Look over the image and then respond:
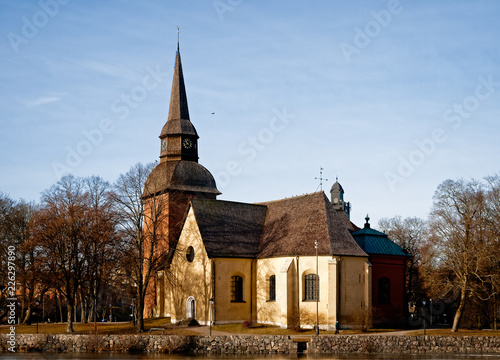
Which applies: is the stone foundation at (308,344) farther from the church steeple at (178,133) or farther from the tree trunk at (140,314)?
the church steeple at (178,133)

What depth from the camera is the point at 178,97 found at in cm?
6400

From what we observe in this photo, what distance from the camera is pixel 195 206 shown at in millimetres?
53375

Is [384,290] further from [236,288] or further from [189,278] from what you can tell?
[189,278]

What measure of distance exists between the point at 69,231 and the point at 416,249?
141 feet

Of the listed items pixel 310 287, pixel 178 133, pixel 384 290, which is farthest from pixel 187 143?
pixel 384 290

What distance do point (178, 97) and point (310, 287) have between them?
26.3 meters

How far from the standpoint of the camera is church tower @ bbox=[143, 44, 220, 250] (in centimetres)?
5909

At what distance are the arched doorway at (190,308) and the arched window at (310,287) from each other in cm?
1002

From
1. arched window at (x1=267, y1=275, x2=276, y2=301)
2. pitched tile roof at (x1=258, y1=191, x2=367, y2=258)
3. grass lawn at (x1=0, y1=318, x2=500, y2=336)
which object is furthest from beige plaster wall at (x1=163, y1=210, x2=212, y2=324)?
pitched tile roof at (x1=258, y1=191, x2=367, y2=258)

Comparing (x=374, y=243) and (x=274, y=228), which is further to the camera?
(x=274, y=228)

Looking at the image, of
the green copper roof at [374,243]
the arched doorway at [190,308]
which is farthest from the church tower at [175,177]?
the green copper roof at [374,243]

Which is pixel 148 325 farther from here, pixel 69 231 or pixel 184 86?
pixel 184 86

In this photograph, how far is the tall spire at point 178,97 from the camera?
63344 mm

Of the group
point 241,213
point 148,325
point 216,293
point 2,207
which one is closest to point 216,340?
point 216,293
